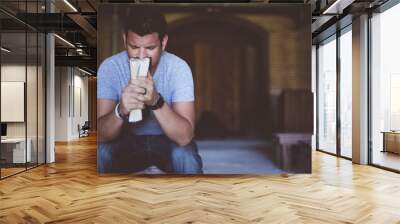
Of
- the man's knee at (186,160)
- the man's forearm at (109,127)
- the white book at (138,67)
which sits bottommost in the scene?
the man's knee at (186,160)

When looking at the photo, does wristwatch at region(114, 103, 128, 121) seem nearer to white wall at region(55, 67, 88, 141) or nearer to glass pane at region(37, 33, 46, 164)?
glass pane at region(37, 33, 46, 164)

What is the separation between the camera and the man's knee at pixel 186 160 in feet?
21.6

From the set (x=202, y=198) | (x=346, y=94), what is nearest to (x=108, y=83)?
(x=202, y=198)

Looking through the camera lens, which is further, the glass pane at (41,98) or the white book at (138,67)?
the glass pane at (41,98)

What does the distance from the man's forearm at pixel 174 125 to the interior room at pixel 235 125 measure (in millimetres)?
181

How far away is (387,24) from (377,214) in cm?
486

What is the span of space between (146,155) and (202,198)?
1.92m

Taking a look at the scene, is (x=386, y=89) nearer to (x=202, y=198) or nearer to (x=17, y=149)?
(x=202, y=198)

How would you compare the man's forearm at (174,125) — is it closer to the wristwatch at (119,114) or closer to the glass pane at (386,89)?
the wristwatch at (119,114)

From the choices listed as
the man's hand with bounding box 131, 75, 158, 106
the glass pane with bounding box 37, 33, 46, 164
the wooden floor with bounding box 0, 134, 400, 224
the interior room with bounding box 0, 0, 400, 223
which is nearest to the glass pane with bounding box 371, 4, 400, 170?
the interior room with bounding box 0, 0, 400, 223

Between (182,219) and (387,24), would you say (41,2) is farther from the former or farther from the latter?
(387,24)

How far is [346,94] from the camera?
9.27m

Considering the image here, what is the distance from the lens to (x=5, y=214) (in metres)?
4.14

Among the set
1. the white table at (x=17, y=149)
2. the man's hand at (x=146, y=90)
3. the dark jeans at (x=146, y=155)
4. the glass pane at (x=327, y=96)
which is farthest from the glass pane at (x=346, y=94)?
the white table at (x=17, y=149)
